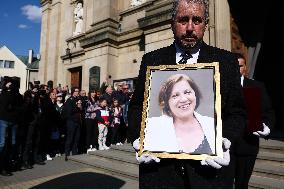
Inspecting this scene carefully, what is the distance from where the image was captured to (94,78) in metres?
15.3

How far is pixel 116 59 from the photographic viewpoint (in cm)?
1541

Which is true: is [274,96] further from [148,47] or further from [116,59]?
[116,59]

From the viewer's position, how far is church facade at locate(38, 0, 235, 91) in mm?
11570

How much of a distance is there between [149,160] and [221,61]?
761 millimetres

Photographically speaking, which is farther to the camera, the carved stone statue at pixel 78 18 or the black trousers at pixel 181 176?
the carved stone statue at pixel 78 18

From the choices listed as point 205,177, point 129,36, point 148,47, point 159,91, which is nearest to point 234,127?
point 205,177

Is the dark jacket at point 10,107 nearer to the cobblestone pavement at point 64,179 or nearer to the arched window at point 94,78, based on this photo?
the cobblestone pavement at point 64,179

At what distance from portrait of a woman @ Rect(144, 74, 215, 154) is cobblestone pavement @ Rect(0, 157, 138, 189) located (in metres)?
4.71

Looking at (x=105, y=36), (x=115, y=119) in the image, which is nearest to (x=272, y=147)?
(x=115, y=119)

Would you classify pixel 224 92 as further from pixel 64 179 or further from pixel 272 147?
pixel 64 179

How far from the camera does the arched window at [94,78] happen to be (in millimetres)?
15074

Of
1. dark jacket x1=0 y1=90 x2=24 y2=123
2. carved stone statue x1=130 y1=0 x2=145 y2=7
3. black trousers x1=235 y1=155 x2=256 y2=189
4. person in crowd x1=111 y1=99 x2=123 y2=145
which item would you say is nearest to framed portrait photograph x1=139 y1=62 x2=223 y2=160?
black trousers x1=235 y1=155 x2=256 y2=189

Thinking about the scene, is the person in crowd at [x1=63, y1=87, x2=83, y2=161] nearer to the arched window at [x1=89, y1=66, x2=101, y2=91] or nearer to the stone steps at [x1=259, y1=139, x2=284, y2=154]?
the stone steps at [x1=259, y1=139, x2=284, y2=154]

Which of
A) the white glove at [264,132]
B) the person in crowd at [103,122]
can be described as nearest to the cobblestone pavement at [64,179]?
the person in crowd at [103,122]
